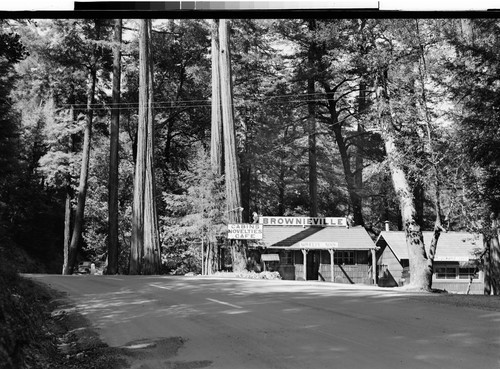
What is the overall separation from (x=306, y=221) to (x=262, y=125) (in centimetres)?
552

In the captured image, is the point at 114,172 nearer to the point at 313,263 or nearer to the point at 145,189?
the point at 145,189

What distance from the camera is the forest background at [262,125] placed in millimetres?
8500

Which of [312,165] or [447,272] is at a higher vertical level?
[312,165]

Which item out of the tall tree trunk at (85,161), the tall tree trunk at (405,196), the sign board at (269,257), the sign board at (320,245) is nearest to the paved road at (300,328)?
the tall tree trunk at (405,196)

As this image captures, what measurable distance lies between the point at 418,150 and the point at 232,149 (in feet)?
28.2

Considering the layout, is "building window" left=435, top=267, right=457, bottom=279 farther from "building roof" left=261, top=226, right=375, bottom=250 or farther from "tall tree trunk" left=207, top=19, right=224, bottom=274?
"tall tree trunk" left=207, top=19, right=224, bottom=274

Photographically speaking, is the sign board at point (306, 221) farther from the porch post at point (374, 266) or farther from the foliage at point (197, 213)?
the foliage at point (197, 213)

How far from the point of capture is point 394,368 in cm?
429

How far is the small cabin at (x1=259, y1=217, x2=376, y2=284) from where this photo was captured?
22781 mm

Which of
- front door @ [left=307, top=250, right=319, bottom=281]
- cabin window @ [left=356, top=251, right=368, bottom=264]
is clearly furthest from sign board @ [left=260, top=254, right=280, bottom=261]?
cabin window @ [left=356, top=251, right=368, bottom=264]

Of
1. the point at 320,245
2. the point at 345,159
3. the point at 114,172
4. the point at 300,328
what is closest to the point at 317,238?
the point at 320,245

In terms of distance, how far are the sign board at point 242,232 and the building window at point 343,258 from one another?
5682 millimetres

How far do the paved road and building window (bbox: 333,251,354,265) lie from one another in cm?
1341

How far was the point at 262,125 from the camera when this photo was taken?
2583 centimetres
